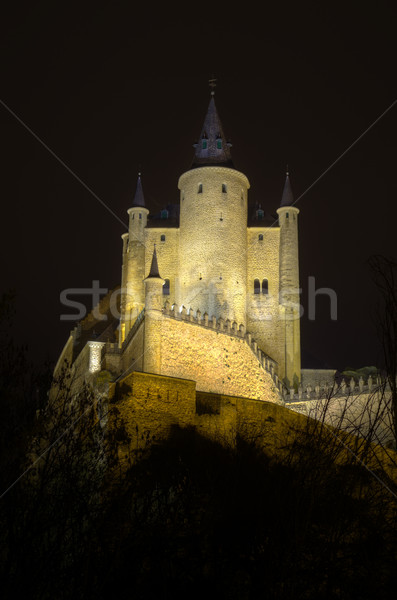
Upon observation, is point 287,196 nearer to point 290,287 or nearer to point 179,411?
point 290,287

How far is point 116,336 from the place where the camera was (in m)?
58.3

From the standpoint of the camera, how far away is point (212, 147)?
56.9m

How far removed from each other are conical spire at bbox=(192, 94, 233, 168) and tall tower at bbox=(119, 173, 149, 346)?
5099mm

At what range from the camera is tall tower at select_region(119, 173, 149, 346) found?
53.5m

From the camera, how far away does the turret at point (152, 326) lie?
42.8 m

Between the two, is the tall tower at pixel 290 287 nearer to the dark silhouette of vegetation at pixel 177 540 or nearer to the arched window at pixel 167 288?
the arched window at pixel 167 288

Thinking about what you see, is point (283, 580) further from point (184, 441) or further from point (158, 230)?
point (158, 230)

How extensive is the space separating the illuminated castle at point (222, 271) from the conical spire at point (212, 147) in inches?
3.1

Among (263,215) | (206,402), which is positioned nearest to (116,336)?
(263,215)

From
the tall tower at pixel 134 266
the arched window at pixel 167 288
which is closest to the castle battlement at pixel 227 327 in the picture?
the arched window at pixel 167 288

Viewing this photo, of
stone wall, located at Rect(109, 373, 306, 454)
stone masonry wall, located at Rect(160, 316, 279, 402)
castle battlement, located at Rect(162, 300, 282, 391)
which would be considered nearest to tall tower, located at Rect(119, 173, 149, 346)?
castle battlement, located at Rect(162, 300, 282, 391)

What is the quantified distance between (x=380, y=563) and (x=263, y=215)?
42.4 meters

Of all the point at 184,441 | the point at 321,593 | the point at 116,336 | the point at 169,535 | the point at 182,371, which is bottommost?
the point at 321,593

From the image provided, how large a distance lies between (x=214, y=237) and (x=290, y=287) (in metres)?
6.30
